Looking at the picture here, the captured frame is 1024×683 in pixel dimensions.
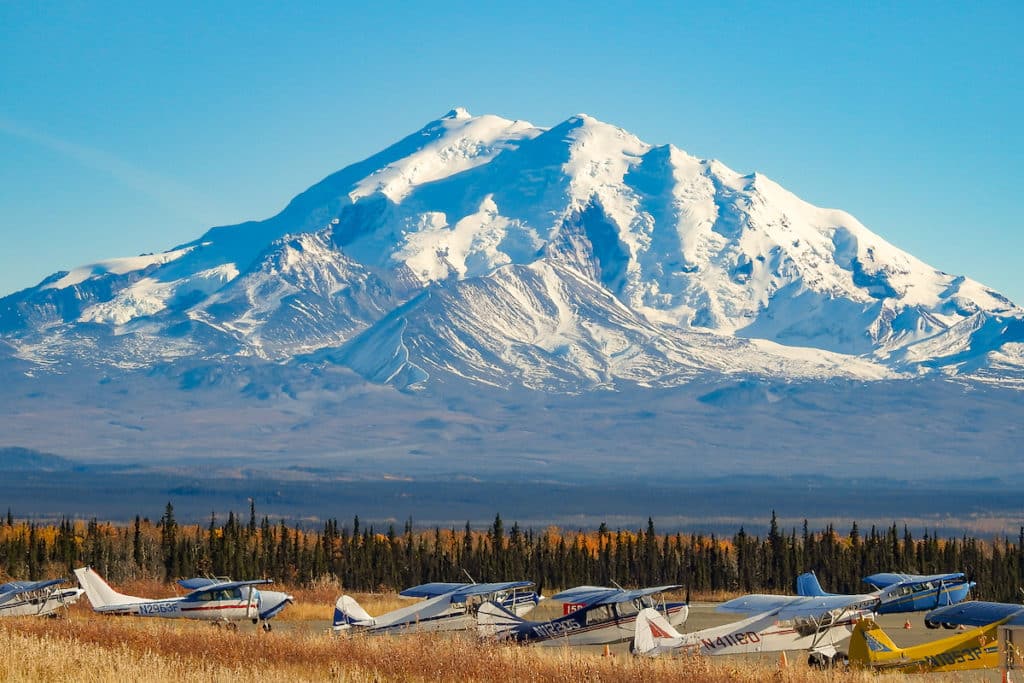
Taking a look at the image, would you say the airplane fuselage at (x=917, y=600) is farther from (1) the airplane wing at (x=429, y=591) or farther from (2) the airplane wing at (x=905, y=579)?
(1) the airplane wing at (x=429, y=591)

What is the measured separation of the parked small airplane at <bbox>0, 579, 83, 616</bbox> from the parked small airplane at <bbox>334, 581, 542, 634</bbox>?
46.0 ft

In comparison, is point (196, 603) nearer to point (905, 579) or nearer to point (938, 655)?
point (905, 579)

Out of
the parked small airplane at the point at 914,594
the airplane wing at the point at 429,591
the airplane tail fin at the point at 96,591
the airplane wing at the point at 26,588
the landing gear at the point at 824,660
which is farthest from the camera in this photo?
the parked small airplane at the point at 914,594

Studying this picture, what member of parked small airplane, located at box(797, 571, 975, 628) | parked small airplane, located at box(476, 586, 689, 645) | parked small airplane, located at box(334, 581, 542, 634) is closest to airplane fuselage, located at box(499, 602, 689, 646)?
parked small airplane, located at box(476, 586, 689, 645)

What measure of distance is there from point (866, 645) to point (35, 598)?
118 feet

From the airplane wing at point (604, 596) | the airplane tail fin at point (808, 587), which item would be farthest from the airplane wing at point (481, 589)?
the airplane tail fin at point (808, 587)

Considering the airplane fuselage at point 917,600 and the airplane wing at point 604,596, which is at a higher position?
the airplane wing at point 604,596

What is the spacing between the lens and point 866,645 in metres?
39.0

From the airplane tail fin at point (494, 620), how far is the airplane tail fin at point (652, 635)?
7685 millimetres

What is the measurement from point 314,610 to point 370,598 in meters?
10.7

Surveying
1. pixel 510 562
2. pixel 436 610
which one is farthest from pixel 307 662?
pixel 510 562

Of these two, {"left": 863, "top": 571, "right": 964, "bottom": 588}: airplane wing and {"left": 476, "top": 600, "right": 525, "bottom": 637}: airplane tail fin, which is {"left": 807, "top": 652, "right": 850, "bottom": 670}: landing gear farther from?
{"left": 863, "top": 571, "right": 964, "bottom": 588}: airplane wing

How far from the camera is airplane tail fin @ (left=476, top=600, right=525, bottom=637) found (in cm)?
4954

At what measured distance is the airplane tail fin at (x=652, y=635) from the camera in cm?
4219
